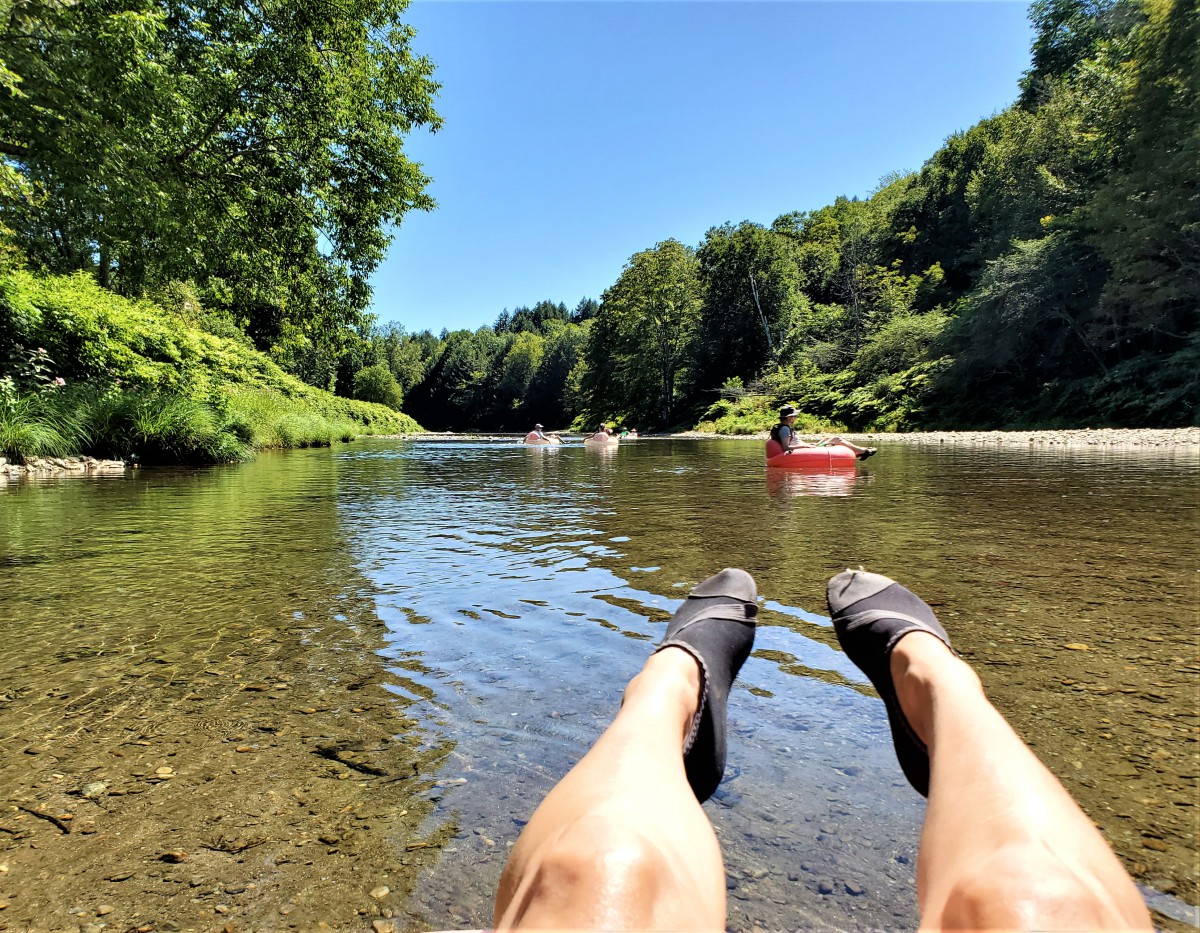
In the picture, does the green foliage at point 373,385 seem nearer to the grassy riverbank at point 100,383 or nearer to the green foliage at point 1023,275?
the green foliage at point 1023,275

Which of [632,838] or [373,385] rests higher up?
[373,385]

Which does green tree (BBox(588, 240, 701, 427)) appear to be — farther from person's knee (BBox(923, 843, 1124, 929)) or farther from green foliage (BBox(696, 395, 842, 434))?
person's knee (BBox(923, 843, 1124, 929))

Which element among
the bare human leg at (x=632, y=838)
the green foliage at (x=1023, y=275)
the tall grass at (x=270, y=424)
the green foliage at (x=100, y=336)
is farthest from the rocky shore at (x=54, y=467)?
the green foliage at (x=1023, y=275)

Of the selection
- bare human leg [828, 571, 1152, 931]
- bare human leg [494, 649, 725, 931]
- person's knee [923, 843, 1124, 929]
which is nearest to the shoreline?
bare human leg [828, 571, 1152, 931]

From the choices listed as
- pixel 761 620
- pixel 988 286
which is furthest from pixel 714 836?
pixel 988 286

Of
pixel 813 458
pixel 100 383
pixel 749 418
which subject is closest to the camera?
pixel 813 458

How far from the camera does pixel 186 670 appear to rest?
7.75ft

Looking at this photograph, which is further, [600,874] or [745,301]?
[745,301]

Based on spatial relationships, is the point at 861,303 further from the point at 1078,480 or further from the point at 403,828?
the point at 403,828

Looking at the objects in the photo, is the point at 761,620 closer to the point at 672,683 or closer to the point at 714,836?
the point at 672,683

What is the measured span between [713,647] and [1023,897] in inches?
45.6

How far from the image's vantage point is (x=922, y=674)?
1.67 metres

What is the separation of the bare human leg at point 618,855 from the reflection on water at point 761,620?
0.30 m

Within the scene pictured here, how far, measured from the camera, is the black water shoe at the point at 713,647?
1.52 meters
